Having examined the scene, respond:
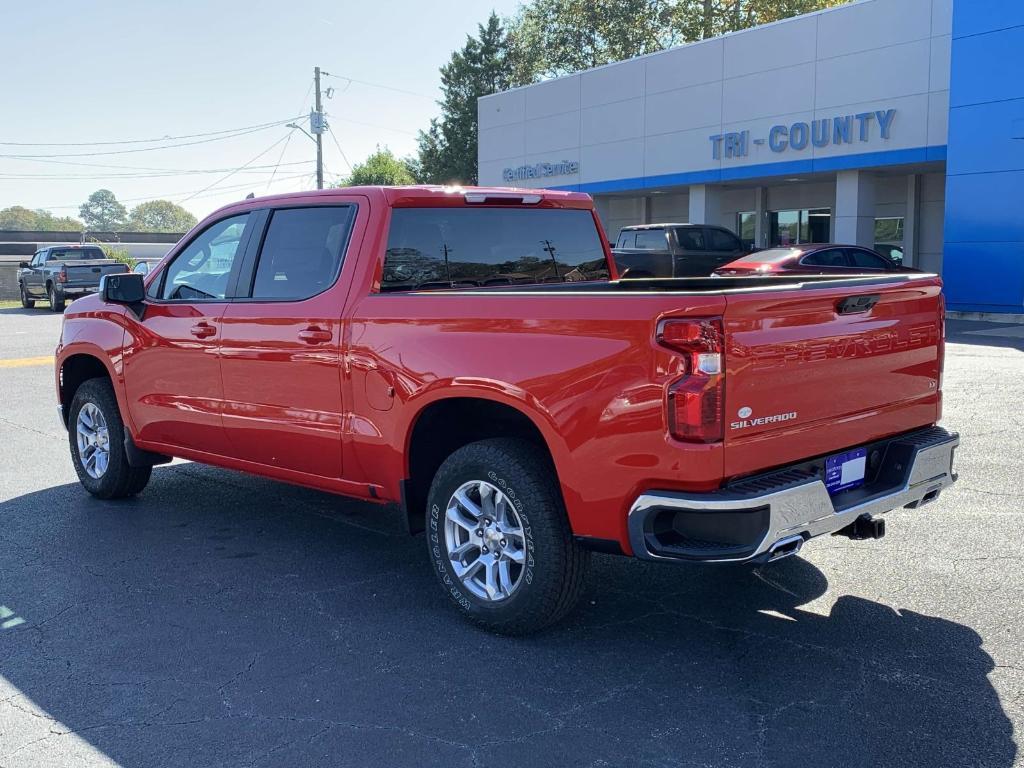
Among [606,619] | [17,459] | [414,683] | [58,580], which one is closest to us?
[414,683]

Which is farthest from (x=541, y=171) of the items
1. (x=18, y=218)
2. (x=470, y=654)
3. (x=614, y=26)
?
(x=18, y=218)

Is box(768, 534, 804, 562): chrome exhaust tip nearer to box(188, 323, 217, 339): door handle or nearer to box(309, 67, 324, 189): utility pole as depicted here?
box(188, 323, 217, 339): door handle

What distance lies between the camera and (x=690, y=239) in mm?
21266

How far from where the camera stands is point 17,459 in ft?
26.2

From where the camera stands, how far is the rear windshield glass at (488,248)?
5.05 m

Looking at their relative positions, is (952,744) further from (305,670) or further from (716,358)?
(305,670)

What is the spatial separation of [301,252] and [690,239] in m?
16.9

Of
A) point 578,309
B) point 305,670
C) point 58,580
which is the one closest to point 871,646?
point 578,309

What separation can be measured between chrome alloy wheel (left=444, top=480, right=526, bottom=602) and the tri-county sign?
71.9 feet

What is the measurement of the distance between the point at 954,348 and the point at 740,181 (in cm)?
1427

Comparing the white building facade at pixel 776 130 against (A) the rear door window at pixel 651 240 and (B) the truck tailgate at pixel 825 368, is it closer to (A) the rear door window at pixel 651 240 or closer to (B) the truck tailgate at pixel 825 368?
(A) the rear door window at pixel 651 240

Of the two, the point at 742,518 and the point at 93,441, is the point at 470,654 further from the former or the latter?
the point at 93,441

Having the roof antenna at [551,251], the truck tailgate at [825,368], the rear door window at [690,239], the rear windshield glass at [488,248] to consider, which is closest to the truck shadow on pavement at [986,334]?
the rear door window at [690,239]

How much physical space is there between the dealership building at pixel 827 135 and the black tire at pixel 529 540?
63.7 ft
